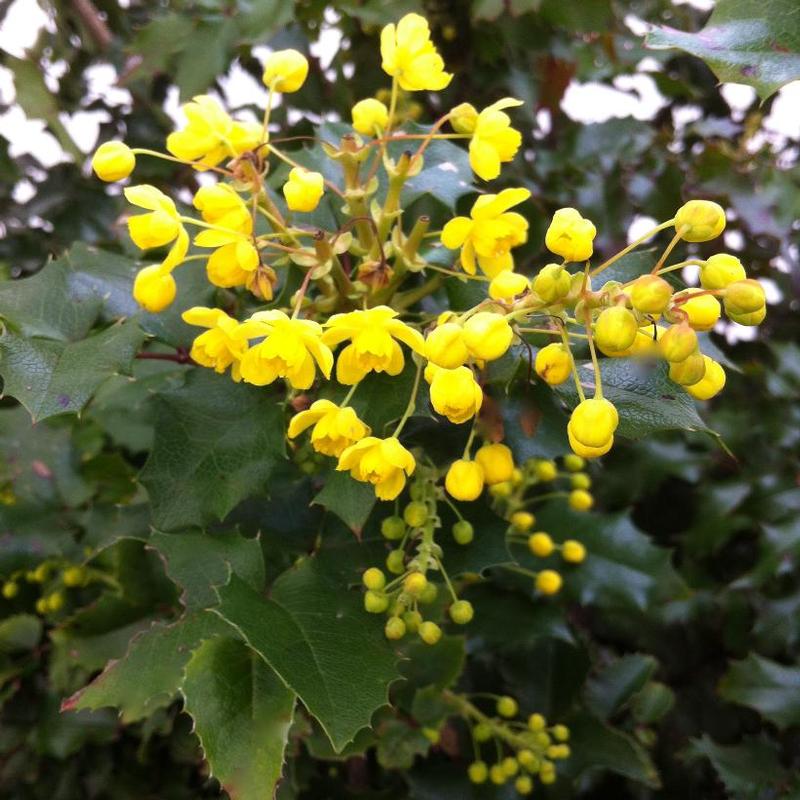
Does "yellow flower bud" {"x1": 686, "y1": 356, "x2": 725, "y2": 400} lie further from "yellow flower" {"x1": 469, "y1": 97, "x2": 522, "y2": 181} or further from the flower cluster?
"yellow flower" {"x1": 469, "y1": 97, "x2": 522, "y2": 181}

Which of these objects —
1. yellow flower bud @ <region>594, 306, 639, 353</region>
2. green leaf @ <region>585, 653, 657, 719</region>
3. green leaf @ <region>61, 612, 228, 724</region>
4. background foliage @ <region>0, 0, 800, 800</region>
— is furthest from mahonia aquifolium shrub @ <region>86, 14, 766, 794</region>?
green leaf @ <region>585, 653, 657, 719</region>

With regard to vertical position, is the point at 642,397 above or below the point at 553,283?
below

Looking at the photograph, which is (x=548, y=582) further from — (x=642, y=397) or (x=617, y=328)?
(x=617, y=328)

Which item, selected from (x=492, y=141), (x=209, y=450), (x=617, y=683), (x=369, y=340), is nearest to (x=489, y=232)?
(x=492, y=141)

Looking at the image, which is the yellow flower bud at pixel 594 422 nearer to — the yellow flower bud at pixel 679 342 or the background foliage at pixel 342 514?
the yellow flower bud at pixel 679 342

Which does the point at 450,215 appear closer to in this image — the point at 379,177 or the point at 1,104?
the point at 379,177

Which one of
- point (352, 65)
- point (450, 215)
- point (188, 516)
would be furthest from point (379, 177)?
point (352, 65)

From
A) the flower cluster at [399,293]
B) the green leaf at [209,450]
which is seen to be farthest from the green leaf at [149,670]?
the flower cluster at [399,293]
